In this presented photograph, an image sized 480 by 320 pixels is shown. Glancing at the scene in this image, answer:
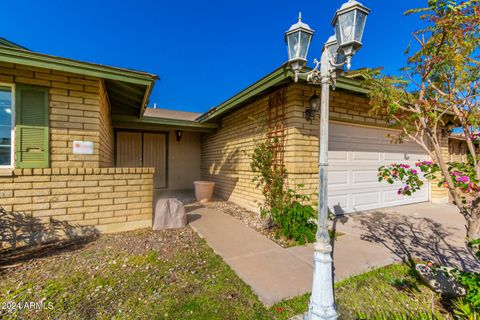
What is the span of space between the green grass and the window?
1.79 m

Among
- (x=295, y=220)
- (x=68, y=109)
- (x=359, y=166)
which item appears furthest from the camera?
(x=359, y=166)

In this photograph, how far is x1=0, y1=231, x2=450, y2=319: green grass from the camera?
188 centimetres

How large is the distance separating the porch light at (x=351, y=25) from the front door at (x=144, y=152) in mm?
8599

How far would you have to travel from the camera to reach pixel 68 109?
Result: 3.55 meters

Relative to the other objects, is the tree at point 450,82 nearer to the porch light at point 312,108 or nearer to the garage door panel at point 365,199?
the porch light at point 312,108

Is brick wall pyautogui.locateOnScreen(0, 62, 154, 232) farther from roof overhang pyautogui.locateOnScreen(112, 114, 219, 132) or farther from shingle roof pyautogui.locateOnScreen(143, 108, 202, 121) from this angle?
shingle roof pyautogui.locateOnScreen(143, 108, 202, 121)

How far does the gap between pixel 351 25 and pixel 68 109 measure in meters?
4.29

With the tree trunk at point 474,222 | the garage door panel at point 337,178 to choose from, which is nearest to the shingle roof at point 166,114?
the garage door panel at point 337,178

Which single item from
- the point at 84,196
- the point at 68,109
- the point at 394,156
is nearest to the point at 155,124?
the point at 68,109

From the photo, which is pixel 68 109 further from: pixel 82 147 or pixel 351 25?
pixel 351 25

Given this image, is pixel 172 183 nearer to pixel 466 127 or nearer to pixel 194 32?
pixel 466 127

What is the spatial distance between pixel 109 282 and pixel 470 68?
446 cm

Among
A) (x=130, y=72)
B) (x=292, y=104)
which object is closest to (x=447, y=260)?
(x=292, y=104)

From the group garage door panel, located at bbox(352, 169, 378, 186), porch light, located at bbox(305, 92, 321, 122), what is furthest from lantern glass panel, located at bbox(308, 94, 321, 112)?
garage door panel, located at bbox(352, 169, 378, 186)
